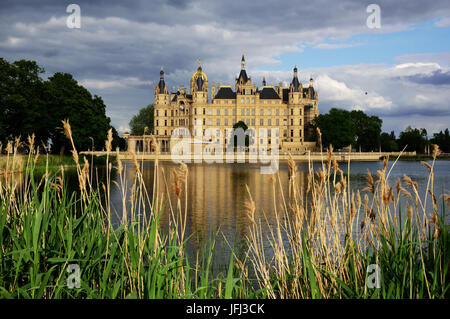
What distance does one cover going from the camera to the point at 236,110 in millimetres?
80250

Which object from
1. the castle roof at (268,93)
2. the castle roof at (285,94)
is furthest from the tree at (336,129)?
the castle roof at (285,94)

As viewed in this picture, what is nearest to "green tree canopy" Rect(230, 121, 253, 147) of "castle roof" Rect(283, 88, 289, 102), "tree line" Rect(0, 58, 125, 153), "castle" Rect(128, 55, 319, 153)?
"castle" Rect(128, 55, 319, 153)

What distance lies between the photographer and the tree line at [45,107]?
103ft

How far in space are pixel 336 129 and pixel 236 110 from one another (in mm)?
22223

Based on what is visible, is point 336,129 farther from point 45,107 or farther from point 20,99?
point 20,99

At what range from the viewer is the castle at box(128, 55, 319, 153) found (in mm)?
79750

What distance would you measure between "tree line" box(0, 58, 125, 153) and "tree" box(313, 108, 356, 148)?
122ft

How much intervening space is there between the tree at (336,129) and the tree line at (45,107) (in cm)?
3711

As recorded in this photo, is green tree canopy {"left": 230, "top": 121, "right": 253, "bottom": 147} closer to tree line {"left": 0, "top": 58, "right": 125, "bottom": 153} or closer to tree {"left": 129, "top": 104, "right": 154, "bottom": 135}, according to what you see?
tree {"left": 129, "top": 104, "right": 154, "bottom": 135}

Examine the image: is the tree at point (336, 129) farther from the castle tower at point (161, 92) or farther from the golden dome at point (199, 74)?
the castle tower at point (161, 92)

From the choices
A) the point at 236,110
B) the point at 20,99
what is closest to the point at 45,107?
the point at 20,99

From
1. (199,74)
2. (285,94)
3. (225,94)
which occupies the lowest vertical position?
(225,94)

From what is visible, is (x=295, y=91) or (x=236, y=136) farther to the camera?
(x=295, y=91)

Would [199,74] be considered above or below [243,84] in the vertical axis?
above
